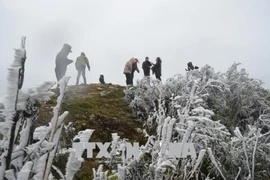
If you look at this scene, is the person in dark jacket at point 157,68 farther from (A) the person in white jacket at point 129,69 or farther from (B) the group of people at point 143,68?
(A) the person in white jacket at point 129,69

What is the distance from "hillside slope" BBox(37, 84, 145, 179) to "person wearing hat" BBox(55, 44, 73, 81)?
1032 millimetres

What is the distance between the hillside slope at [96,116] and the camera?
27.9ft

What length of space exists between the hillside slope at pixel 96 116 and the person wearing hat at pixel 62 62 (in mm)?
1032

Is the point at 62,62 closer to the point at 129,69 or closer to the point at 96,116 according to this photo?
the point at 96,116

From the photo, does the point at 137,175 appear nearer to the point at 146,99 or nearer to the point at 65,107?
the point at 65,107

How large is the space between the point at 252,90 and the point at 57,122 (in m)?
11.8

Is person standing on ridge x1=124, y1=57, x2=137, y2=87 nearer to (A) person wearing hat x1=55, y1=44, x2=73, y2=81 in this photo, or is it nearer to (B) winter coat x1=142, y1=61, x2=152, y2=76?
(B) winter coat x1=142, y1=61, x2=152, y2=76

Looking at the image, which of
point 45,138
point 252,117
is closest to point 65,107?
point 252,117

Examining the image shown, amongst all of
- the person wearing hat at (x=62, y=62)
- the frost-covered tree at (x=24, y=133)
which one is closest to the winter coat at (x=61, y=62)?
the person wearing hat at (x=62, y=62)

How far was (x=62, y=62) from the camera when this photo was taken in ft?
35.4

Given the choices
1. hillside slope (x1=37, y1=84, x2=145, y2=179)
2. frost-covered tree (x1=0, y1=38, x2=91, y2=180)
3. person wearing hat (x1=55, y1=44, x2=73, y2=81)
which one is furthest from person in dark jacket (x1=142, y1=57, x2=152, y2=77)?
frost-covered tree (x1=0, y1=38, x2=91, y2=180)

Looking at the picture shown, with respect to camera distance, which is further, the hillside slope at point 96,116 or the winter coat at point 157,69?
the winter coat at point 157,69

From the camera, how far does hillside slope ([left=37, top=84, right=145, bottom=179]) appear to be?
8.51 metres

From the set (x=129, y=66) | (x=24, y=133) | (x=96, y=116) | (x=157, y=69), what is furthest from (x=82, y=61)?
(x=24, y=133)
